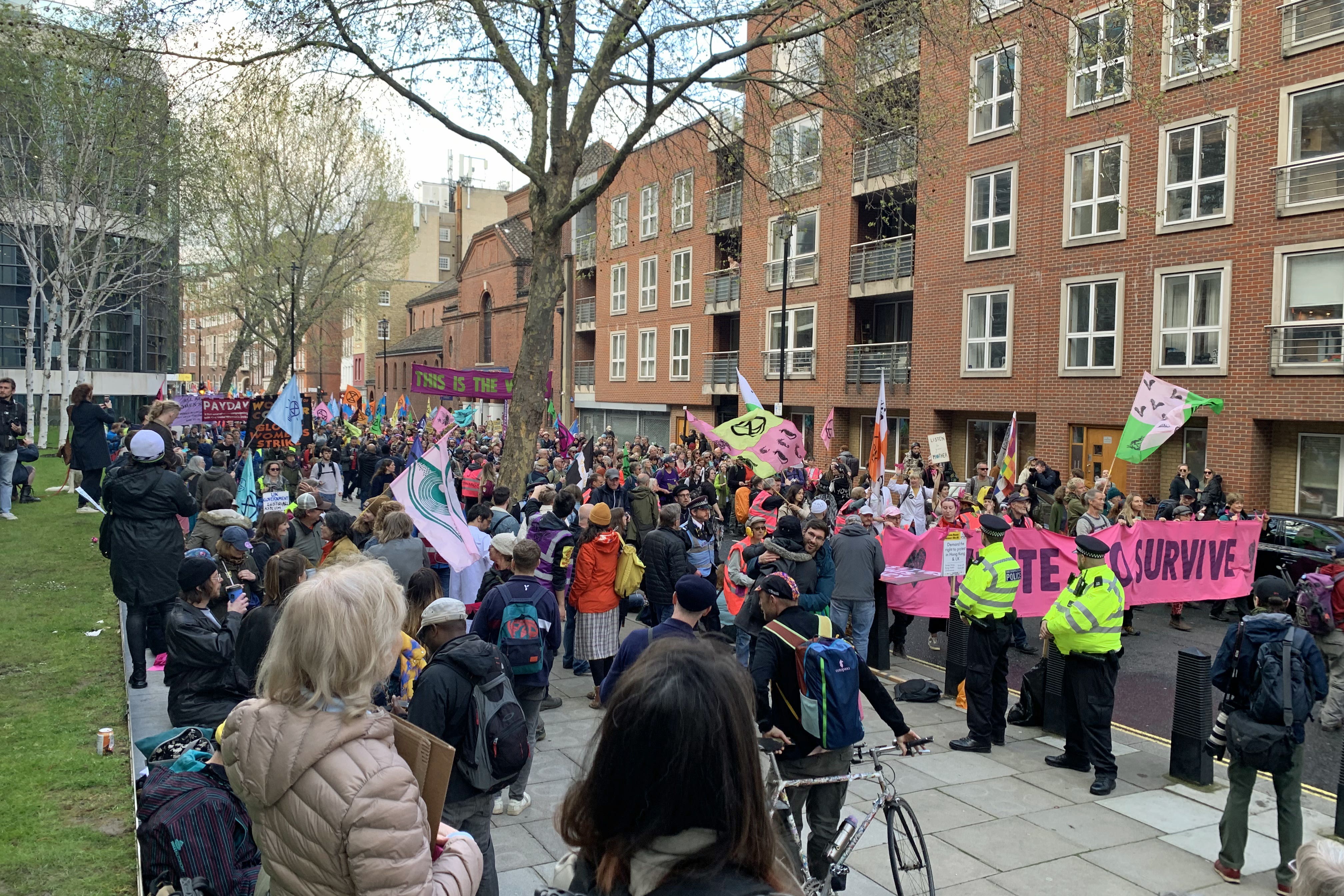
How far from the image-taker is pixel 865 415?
102 feet

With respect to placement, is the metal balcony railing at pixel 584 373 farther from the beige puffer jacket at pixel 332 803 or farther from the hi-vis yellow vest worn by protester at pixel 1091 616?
the beige puffer jacket at pixel 332 803

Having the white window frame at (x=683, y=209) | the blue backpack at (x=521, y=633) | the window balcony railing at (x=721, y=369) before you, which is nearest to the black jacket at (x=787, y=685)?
the blue backpack at (x=521, y=633)

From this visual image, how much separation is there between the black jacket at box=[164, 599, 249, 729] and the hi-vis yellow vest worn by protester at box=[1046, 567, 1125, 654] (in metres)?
5.59

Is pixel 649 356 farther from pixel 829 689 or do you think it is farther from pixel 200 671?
pixel 829 689

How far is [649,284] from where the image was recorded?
42.8 metres

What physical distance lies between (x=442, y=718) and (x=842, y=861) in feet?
7.45

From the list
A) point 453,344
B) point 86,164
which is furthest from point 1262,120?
point 453,344

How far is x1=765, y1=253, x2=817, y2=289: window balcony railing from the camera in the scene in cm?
3262

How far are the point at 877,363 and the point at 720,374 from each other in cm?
883

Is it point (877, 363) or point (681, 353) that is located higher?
point (681, 353)

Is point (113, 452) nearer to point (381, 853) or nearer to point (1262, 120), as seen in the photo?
point (381, 853)

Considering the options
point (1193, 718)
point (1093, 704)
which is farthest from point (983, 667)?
point (1193, 718)

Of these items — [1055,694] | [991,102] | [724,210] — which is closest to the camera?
[1055,694]

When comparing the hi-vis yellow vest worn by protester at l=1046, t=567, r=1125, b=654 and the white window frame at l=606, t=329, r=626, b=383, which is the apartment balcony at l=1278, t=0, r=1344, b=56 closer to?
the hi-vis yellow vest worn by protester at l=1046, t=567, r=1125, b=654
